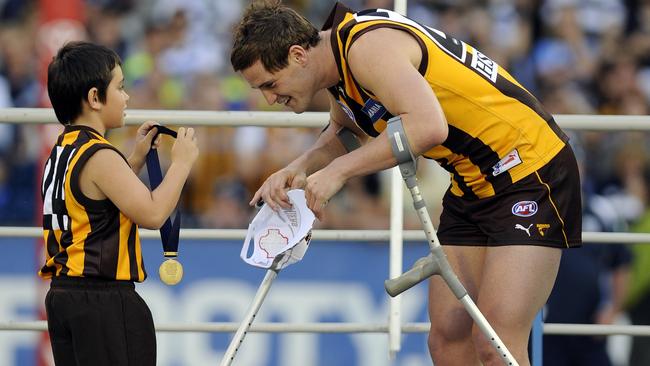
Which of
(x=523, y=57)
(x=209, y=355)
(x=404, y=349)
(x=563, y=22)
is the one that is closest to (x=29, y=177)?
(x=209, y=355)

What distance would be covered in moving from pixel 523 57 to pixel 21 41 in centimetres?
348

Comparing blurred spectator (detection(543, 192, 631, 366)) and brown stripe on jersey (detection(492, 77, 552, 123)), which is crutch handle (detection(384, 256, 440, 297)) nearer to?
brown stripe on jersey (detection(492, 77, 552, 123))

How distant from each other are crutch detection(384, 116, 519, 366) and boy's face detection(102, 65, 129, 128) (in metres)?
0.81

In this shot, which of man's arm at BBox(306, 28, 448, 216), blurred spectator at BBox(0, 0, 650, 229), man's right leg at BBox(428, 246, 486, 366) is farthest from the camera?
blurred spectator at BBox(0, 0, 650, 229)

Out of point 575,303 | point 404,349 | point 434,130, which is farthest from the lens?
point 575,303

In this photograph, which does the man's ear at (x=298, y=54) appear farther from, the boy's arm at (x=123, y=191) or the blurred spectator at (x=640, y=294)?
the blurred spectator at (x=640, y=294)

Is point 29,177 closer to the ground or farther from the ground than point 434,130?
closer to the ground

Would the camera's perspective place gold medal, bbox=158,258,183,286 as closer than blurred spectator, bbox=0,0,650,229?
Yes

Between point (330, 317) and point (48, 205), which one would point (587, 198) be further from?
point (48, 205)

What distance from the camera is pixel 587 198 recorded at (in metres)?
6.30

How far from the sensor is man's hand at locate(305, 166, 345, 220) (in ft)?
10.2

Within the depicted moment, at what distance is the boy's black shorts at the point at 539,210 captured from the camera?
338 centimetres

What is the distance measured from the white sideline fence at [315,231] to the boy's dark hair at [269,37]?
35.5 inches

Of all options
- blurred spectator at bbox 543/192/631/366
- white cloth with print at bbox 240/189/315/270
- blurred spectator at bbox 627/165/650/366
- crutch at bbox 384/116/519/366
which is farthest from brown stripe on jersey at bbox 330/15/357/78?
blurred spectator at bbox 627/165/650/366
